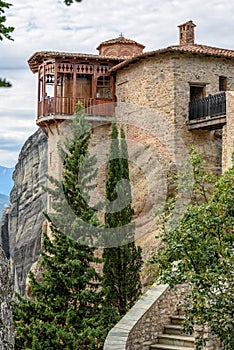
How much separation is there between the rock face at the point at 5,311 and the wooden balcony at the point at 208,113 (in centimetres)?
1764

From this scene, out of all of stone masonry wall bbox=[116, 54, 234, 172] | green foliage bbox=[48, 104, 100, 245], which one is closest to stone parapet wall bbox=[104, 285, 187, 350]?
green foliage bbox=[48, 104, 100, 245]

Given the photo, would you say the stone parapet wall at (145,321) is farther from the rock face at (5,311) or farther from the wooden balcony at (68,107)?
the wooden balcony at (68,107)

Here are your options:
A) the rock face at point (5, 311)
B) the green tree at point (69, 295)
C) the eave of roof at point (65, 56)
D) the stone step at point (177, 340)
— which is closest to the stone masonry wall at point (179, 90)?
the eave of roof at point (65, 56)

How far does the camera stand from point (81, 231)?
1925 cm

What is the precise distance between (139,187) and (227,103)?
17.3 ft

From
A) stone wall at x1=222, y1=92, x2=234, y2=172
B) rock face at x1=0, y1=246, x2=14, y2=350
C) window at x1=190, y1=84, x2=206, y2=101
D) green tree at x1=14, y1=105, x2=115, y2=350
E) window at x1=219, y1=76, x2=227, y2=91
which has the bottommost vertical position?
green tree at x1=14, y1=105, x2=115, y2=350

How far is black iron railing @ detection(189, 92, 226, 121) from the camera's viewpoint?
23.4 metres

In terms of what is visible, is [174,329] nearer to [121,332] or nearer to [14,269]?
[121,332]

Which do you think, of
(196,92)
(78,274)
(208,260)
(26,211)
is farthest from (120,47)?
(208,260)

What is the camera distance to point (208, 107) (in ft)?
78.9

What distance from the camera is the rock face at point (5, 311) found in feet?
19.6

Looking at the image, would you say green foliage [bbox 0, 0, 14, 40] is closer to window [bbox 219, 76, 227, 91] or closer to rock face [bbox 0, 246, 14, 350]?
rock face [bbox 0, 246, 14, 350]

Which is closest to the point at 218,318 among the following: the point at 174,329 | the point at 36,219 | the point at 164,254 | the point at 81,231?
the point at 164,254

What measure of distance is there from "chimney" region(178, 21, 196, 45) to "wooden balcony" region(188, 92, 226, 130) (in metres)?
5.00
